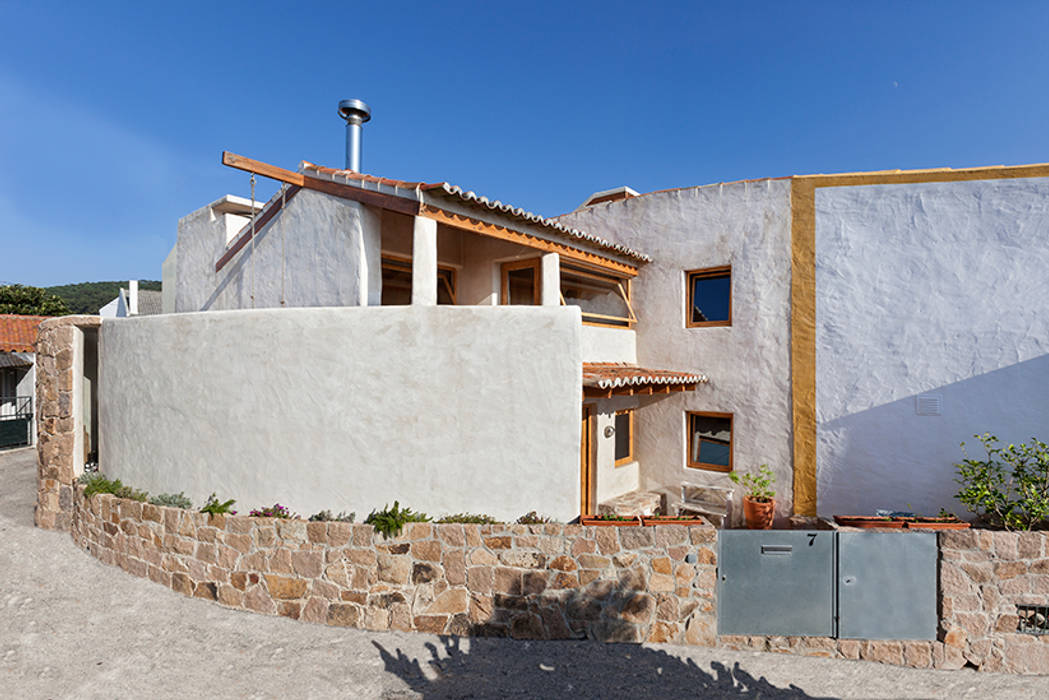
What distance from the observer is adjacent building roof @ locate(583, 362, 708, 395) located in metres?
8.45

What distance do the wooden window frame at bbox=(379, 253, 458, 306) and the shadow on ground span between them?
7.68 metres

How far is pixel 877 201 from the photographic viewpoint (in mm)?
10625

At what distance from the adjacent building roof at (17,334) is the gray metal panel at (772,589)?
2492cm

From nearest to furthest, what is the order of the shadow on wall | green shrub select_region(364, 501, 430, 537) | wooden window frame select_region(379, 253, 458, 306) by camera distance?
green shrub select_region(364, 501, 430, 537), the shadow on wall, wooden window frame select_region(379, 253, 458, 306)

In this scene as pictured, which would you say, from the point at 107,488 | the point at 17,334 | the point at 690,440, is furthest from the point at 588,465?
the point at 17,334

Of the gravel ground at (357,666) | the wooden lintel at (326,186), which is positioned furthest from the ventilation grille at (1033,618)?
the wooden lintel at (326,186)

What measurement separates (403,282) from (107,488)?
720cm

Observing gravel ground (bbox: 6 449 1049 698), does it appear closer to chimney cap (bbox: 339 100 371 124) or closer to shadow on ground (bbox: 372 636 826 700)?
shadow on ground (bbox: 372 636 826 700)

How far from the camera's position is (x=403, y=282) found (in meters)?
13.0

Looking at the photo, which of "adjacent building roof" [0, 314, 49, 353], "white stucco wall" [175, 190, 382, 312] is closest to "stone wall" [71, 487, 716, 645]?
"white stucco wall" [175, 190, 382, 312]

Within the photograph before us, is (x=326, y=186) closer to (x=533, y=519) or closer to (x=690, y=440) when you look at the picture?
(x=533, y=519)

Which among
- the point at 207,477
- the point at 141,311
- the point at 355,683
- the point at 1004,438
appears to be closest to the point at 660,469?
the point at 1004,438

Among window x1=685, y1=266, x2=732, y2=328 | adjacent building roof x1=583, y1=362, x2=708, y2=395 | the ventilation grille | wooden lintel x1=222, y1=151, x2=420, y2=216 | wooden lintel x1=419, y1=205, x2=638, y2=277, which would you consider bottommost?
the ventilation grille

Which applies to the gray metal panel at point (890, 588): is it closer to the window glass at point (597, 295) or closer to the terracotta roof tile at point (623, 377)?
the terracotta roof tile at point (623, 377)
